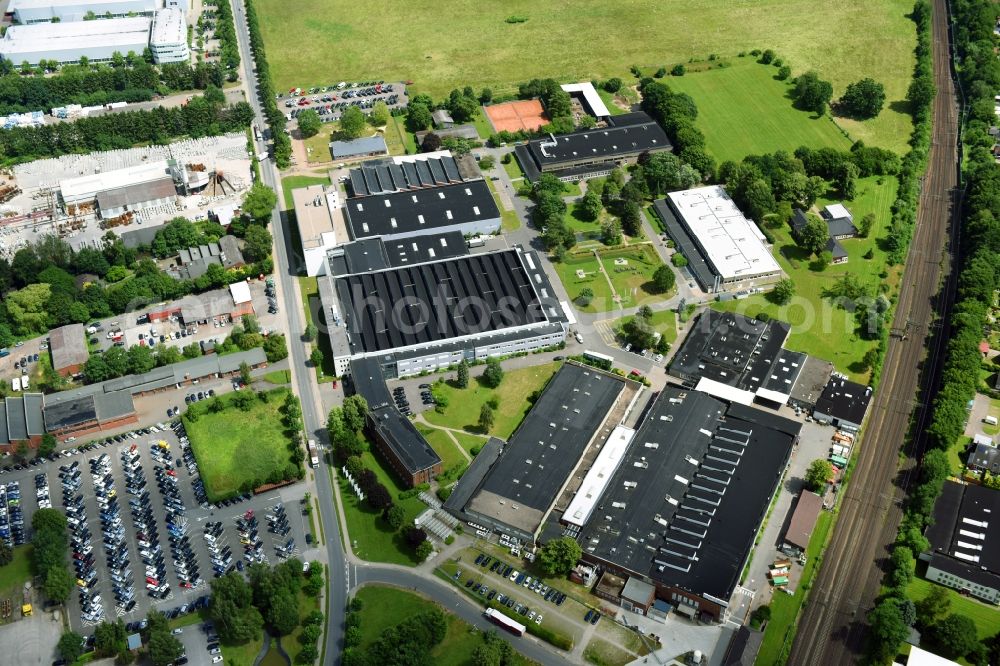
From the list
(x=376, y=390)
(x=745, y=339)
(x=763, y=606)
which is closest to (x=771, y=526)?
(x=763, y=606)

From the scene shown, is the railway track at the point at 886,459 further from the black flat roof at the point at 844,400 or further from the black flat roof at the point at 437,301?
the black flat roof at the point at 437,301

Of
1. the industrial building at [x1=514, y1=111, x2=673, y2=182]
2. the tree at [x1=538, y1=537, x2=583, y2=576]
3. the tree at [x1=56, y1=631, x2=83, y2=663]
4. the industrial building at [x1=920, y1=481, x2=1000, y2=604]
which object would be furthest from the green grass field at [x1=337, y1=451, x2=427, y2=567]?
the industrial building at [x1=514, y1=111, x2=673, y2=182]

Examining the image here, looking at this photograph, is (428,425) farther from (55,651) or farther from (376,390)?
(55,651)

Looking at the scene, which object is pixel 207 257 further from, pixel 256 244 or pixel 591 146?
pixel 591 146

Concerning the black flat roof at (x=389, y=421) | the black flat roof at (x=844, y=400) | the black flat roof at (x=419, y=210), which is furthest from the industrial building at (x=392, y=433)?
the black flat roof at (x=844, y=400)

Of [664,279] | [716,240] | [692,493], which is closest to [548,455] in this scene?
[692,493]

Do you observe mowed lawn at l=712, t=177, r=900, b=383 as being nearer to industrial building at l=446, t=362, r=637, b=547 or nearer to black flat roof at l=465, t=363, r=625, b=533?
industrial building at l=446, t=362, r=637, b=547
